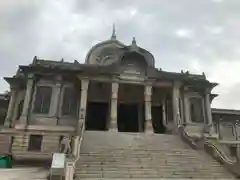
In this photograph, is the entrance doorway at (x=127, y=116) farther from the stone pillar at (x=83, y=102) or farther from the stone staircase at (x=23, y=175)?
the stone staircase at (x=23, y=175)

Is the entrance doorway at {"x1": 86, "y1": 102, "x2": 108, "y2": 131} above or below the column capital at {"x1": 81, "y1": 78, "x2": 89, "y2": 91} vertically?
below

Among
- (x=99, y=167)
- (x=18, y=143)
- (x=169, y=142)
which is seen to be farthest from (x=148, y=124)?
(x=18, y=143)

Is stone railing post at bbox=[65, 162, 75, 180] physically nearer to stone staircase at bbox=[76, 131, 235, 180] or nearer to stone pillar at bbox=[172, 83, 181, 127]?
stone staircase at bbox=[76, 131, 235, 180]

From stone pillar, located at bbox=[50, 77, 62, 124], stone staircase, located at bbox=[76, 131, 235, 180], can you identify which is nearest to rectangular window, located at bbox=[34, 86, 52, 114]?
stone pillar, located at bbox=[50, 77, 62, 124]

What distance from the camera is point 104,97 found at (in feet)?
77.6

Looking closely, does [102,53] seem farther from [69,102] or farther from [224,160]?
[224,160]

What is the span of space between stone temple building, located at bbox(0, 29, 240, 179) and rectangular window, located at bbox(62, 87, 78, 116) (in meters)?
0.08

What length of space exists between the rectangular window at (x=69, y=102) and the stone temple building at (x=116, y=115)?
3.3 inches

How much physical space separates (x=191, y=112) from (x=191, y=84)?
264 cm

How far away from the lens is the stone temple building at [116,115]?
14492 millimetres

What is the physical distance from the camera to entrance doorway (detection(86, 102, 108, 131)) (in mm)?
23878

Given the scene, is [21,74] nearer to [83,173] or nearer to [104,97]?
[104,97]

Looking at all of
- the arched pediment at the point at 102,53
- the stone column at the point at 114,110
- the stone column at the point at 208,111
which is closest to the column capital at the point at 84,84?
the stone column at the point at 114,110

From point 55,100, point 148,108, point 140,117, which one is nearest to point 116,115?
point 148,108
